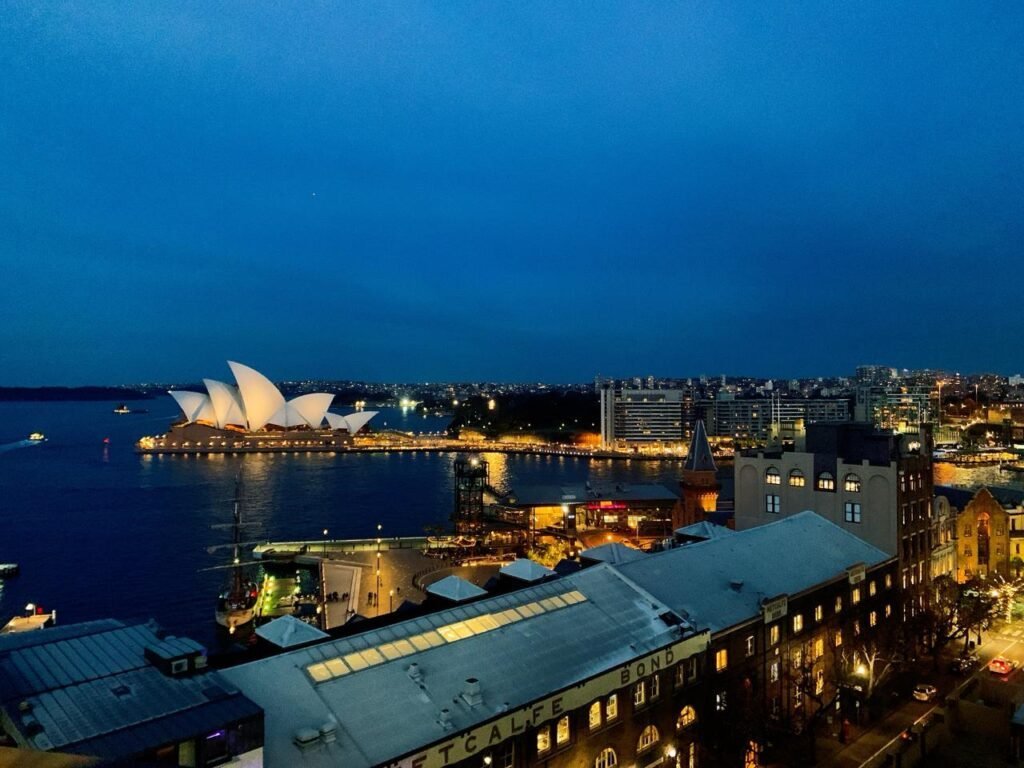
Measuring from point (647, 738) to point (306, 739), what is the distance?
5755 millimetres

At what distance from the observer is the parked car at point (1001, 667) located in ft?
55.5

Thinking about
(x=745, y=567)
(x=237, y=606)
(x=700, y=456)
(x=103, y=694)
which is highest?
(x=700, y=456)

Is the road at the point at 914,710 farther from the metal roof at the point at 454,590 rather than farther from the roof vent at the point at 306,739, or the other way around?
the roof vent at the point at 306,739

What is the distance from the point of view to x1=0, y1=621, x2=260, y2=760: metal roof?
6.45 meters

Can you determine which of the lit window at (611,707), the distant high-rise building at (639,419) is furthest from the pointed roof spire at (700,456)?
the distant high-rise building at (639,419)

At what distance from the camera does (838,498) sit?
67.3ft

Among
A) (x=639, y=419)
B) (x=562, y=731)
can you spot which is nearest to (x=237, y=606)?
(x=562, y=731)

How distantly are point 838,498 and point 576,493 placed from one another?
2060 centimetres

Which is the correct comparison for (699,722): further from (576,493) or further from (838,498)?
(576,493)

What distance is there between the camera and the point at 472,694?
897cm

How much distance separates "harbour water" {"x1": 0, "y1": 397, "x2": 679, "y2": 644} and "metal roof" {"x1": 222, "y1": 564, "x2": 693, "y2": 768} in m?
17.7

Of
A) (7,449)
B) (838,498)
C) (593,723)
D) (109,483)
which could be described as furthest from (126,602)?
(7,449)

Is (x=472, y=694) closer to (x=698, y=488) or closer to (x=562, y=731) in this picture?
(x=562, y=731)

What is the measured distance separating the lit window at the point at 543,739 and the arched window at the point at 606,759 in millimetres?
1087
